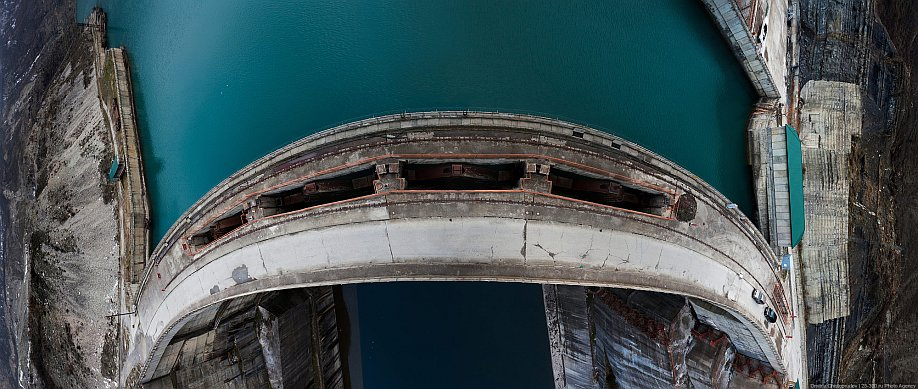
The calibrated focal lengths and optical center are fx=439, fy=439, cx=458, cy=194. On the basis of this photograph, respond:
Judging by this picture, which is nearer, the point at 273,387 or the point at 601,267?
the point at 601,267

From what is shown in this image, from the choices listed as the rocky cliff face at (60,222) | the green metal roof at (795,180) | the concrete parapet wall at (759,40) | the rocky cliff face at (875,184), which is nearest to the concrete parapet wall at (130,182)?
the rocky cliff face at (60,222)

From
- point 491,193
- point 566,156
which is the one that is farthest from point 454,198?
point 566,156

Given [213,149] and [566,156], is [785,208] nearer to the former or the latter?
[566,156]

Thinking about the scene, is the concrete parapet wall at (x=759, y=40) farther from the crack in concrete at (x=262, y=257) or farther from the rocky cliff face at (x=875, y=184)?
the crack in concrete at (x=262, y=257)

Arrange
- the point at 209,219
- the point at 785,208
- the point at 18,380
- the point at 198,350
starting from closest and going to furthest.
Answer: the point at 209,219 < the point at 785,208 < the point at 198,350 < the point at 18,380

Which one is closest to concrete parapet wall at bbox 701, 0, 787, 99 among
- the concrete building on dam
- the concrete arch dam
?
the concrete building on dam
